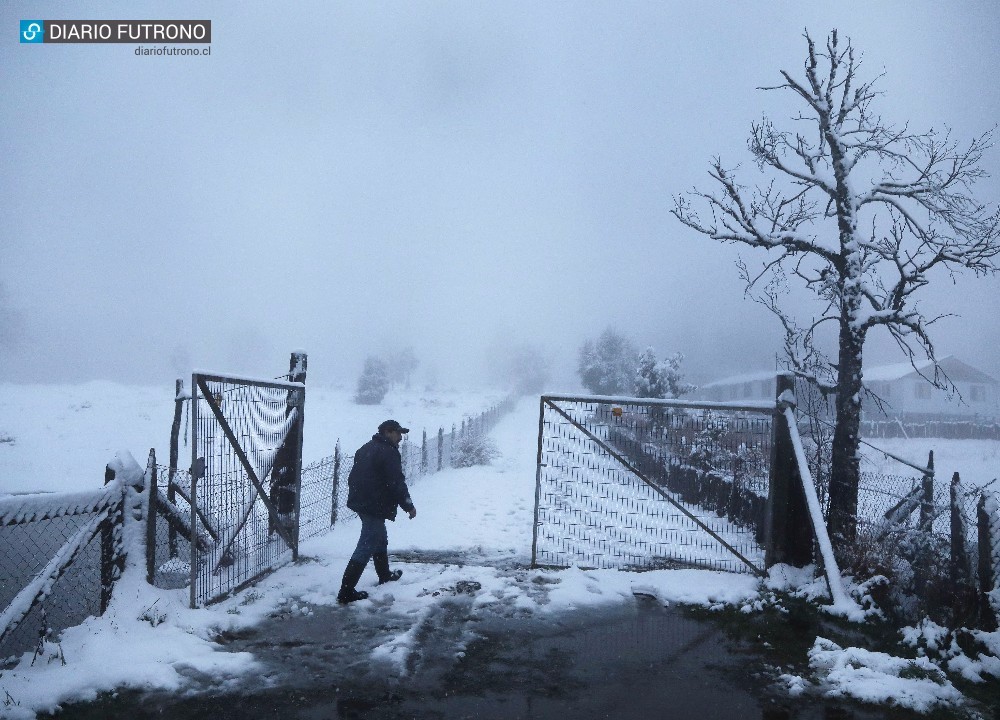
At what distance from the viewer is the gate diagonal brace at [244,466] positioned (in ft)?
18.0

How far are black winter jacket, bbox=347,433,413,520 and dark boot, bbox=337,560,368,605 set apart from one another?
0.54 metres

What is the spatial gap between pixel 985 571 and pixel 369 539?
5.77m

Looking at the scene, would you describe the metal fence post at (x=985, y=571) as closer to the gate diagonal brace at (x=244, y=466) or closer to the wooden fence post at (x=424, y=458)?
the gate diagonal brace at (x=244, y=466)

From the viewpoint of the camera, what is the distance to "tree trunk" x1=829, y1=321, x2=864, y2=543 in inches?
287

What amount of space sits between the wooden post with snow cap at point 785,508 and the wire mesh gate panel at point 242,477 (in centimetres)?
569

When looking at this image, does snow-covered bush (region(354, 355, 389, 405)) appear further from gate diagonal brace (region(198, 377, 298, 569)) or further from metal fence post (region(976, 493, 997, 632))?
metal fence post (region(976, 493, 997, 632))

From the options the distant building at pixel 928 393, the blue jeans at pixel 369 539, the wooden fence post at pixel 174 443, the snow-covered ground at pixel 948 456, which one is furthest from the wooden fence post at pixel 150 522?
the distant building at pixel 928 393

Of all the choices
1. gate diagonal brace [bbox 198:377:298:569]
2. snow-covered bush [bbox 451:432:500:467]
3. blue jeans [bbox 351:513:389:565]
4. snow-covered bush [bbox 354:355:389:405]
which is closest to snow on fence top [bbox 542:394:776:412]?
blue jeans [bbox 351:513:389:565]

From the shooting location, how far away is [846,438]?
295 inches

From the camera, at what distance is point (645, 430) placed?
24.0ft

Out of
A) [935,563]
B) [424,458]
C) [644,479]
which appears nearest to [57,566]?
[644,479]

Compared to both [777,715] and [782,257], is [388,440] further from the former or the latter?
[782,257]

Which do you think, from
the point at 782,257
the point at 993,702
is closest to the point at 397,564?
the point at 993,702

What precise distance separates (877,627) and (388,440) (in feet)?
16.6
